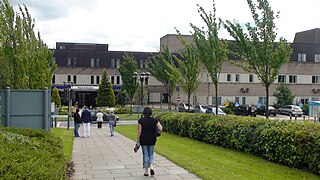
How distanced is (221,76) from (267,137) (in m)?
50.0

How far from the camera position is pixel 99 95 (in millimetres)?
62875

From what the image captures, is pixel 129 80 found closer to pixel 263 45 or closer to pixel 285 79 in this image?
pixel 285 79

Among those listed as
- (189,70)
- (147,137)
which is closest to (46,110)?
(147,137)

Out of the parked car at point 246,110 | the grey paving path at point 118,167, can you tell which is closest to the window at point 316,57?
the parked car at point 246,110

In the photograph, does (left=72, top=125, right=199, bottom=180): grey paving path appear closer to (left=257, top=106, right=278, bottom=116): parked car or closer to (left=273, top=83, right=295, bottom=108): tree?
(left=257, top=106, right=278, bottom=116): parked car

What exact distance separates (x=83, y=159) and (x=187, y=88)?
57.5 ft

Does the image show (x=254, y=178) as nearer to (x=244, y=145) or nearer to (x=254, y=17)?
(x=244, y=145)

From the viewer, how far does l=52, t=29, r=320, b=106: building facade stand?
205ft

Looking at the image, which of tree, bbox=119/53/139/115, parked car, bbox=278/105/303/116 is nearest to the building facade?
tree, bbox=119/53/139/115

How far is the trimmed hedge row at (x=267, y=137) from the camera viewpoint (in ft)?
36.1

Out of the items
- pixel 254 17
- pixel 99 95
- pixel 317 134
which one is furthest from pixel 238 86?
pixel 317 134

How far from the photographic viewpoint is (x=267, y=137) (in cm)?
1309

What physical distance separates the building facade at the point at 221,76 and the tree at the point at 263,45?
32.7m

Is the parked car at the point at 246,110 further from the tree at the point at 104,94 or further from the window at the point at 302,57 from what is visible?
the window at the point at 302,57
